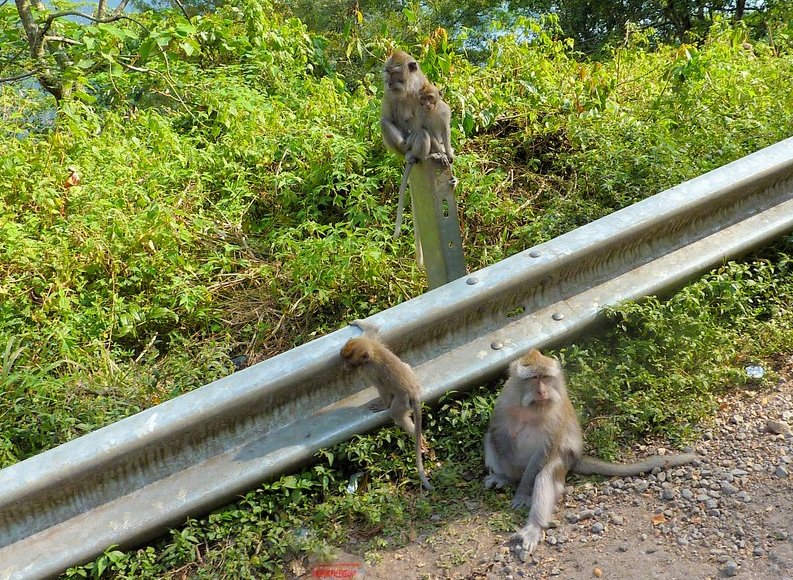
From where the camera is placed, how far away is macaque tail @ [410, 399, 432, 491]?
12.8 feet

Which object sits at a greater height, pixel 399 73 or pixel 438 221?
pixel 399 73

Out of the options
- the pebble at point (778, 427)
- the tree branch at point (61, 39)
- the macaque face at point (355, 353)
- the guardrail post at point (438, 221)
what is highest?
the tree branch at point (61, 39)

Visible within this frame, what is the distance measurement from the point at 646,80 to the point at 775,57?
1314mm

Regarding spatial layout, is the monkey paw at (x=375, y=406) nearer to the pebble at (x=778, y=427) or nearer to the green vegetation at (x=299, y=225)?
the green vegetation at (x=299, y=225)

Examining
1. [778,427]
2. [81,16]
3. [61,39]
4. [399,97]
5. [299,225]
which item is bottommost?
[778,427]

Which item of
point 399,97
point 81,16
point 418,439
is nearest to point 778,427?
point 418,439

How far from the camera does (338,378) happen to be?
4.11 metres

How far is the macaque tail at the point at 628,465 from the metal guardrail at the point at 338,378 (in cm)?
69

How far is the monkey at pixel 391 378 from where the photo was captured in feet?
13.2

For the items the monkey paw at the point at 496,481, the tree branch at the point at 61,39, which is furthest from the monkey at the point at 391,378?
the tree branch at the point at 61,39

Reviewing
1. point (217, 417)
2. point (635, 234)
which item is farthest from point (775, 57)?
point (217, 417)

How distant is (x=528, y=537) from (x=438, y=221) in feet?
6.14

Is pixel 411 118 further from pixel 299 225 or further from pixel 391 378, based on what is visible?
pixel 391 378

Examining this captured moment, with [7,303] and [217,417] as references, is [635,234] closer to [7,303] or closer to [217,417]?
[217,417]
